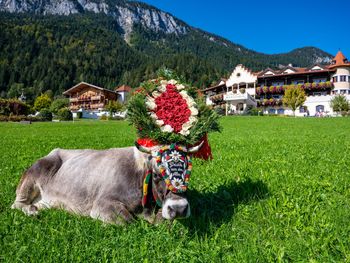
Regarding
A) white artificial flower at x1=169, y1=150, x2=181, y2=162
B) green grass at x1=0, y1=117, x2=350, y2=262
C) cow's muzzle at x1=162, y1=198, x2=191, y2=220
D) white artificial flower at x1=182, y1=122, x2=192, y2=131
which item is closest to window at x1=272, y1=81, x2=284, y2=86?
green grass at x1=0, y1=117, x2=350, y2=262

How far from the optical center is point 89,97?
5007 inches

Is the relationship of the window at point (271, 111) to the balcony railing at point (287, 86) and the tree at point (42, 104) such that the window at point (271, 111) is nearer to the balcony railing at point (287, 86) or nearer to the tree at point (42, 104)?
the balcony railing at point (287, 86)

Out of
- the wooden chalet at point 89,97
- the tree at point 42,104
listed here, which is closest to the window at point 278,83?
the wooden chalet at point 89,97

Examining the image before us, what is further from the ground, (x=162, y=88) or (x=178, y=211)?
(x=162, y=88)

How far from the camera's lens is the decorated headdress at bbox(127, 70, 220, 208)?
3713 millimetres

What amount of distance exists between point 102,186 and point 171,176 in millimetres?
1388

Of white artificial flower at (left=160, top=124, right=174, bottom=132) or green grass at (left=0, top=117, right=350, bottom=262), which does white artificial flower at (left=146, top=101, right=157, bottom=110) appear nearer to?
white artificial flower at (left=160, top=124, right=174, bottom=132)

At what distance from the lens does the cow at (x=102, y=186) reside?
3.81 m

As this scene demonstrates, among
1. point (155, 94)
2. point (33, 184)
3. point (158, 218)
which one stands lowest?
point (158, 218)

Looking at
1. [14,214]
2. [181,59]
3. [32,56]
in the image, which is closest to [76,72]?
[32,56]

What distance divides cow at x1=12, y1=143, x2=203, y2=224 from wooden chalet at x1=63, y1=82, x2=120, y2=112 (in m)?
118

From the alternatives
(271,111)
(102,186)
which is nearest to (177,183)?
(102,186)

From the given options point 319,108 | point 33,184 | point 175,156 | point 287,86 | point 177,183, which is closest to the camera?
point 177,183

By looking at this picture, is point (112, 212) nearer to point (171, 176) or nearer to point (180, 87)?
point (171, 176)
